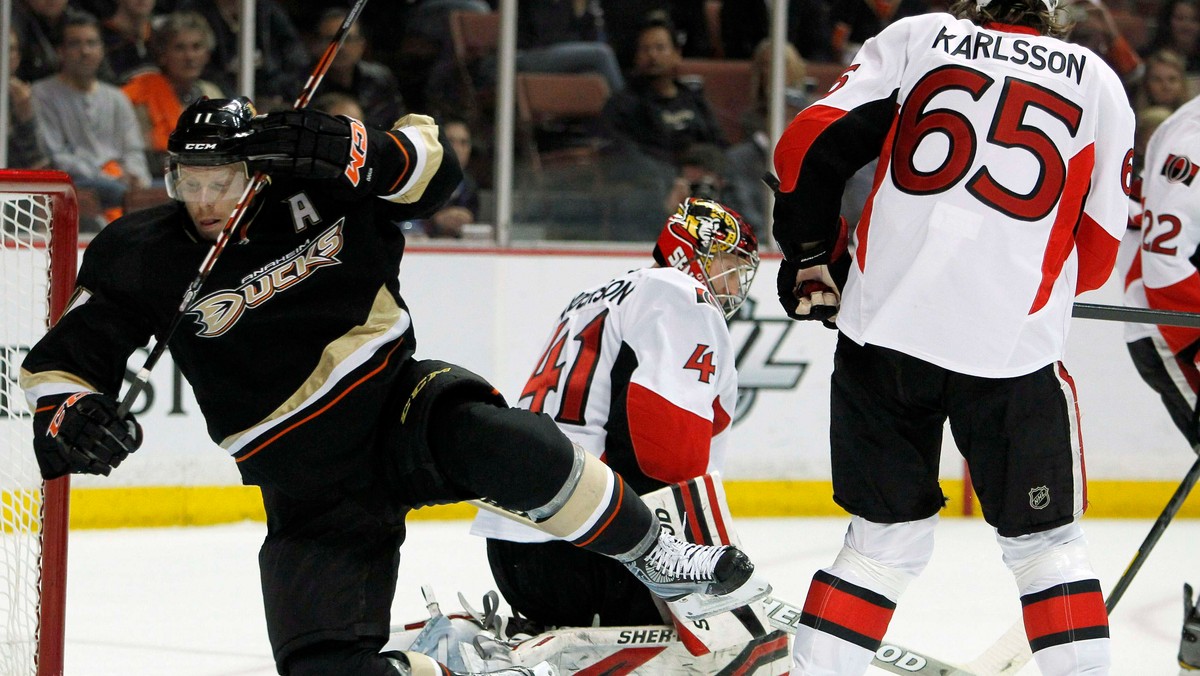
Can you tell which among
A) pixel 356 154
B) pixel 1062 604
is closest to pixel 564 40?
pixel 356 154

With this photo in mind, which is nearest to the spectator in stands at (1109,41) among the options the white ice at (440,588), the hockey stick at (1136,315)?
the white ice at (440,588)

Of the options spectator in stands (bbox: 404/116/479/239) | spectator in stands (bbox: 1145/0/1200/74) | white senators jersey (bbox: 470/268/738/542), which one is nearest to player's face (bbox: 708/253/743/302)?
white senators jersey (bbox: 470/268/738/542)

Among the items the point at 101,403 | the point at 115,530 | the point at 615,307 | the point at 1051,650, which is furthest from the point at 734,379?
the point at 115,530

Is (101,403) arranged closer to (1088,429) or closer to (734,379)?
(734,379)

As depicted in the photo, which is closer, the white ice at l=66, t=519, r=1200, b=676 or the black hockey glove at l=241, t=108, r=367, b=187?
the black hockey glove at l=241, t=108, r=367, b=187

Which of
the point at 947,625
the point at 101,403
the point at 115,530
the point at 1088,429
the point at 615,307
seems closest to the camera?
the point at 101,403

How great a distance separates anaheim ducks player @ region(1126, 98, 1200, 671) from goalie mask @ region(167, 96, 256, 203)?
181 centimetres

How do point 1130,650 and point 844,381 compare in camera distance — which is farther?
point 1130,650

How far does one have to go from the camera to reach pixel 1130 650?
3.08 m

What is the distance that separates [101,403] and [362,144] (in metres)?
0.51

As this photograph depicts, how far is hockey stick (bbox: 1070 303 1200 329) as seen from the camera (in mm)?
2463

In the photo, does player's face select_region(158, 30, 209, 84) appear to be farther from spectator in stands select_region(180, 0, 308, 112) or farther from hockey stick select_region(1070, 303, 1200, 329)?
hockey stick select_region(1070, 303, 1200, 329)

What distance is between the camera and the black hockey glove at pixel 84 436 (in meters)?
1.91

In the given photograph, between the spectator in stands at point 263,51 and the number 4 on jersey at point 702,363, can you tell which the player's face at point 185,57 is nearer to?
the spectator in stands at point 263,51
